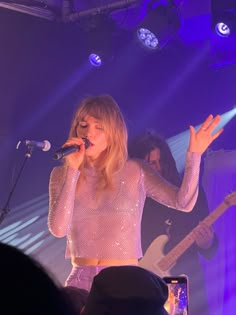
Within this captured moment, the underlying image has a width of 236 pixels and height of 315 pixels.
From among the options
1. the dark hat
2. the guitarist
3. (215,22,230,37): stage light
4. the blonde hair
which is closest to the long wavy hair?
the guitarist

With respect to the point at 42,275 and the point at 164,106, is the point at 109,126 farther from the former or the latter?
the point at 164,106

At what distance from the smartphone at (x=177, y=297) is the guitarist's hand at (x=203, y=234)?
253 centimetres

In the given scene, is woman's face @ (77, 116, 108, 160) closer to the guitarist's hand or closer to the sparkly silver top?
the sparkly silver top

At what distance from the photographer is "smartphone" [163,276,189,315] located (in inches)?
52.6

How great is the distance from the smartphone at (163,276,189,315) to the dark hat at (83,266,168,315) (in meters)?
0.66

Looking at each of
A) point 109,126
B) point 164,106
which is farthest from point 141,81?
point 109,126

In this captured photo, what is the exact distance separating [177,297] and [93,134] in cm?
87

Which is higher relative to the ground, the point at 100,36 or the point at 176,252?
the point at 100,36

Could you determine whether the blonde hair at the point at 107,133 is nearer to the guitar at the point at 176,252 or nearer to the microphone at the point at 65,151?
the microphone at the point at 65,151

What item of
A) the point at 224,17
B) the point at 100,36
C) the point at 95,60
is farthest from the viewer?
the point at 95,60

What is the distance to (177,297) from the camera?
1385 mm

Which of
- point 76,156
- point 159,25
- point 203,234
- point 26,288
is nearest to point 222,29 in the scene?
point 159,25

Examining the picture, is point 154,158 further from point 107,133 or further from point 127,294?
point 127,294

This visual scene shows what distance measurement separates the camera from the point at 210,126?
2027 mm
